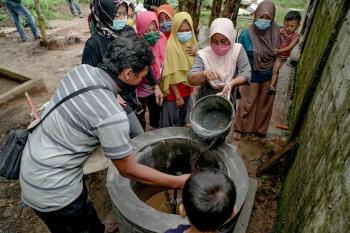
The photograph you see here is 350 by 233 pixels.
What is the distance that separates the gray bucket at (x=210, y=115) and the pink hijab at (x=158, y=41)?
1.21m

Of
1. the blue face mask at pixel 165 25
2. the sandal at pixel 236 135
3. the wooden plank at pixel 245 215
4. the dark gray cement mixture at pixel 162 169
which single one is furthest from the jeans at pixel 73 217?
the sandal at pixel 236 135

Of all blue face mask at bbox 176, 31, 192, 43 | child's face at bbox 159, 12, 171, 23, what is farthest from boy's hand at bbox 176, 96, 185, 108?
child's face at bbox 159, 12, 171, 23

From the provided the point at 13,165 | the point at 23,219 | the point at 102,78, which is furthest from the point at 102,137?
the point at 23,219

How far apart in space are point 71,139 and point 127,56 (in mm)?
633

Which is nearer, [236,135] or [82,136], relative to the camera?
[82,136]

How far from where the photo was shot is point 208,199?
1.29 metres

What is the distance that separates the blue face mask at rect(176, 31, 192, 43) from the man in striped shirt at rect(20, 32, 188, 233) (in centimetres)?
157

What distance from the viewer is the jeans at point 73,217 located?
6.96 feet

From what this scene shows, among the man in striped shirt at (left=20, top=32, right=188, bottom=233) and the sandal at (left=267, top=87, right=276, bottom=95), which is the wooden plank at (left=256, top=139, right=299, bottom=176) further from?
→ the man in striped shirt at (left=20, top=32, right=188, bottom=233)

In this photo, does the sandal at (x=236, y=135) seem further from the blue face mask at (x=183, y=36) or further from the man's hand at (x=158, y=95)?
the blue face mask at (x=183, y=36)

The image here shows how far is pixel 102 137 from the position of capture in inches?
67.9

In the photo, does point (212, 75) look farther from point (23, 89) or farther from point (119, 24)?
point (23, 89)

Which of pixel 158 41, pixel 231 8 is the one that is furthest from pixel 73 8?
pixel 158 41

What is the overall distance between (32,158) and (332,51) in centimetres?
251
